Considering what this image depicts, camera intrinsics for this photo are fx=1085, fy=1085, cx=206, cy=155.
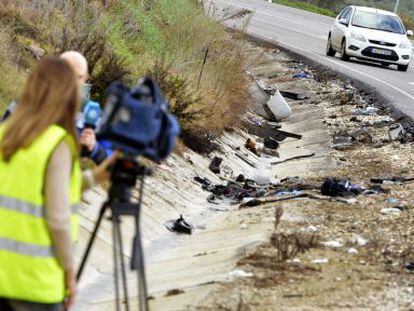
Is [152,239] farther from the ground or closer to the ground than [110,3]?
closer to the ground

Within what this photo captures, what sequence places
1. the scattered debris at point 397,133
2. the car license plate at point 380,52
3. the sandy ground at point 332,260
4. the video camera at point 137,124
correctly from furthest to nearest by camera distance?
the car license plate at point 380,52, the scattered debris at point 397,133, the sandy ground at point 332,260, the video camera at point 137,124

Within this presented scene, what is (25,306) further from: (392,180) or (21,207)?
(392,180)

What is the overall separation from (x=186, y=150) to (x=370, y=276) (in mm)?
7577

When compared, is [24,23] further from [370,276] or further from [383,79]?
[383,79]

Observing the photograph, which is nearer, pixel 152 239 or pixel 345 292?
pixel 345 292

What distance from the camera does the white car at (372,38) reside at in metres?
28.4

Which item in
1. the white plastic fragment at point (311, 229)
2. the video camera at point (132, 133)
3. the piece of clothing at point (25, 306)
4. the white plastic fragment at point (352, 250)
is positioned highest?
the video camera at point (132, 133)

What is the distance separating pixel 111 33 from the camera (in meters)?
17.3

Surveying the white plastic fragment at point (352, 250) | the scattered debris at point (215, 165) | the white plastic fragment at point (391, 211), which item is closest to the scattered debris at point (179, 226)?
the white plastic fragment at point (391, 211)

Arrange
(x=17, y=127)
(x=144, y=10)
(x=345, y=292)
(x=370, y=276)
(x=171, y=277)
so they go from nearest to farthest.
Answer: (x=17, y=127) → (x=345, y=292) → (x=370, y=276) → (x=171, y=277) → (x=144, y=10)

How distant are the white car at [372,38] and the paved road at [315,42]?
1.07ft

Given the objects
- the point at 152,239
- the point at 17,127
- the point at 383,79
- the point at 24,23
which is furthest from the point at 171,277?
the point at 383,79

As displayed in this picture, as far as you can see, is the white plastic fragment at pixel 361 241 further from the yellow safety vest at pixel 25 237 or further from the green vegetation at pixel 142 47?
the yellow safety vest at pixel 25 237

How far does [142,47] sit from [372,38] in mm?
11349
